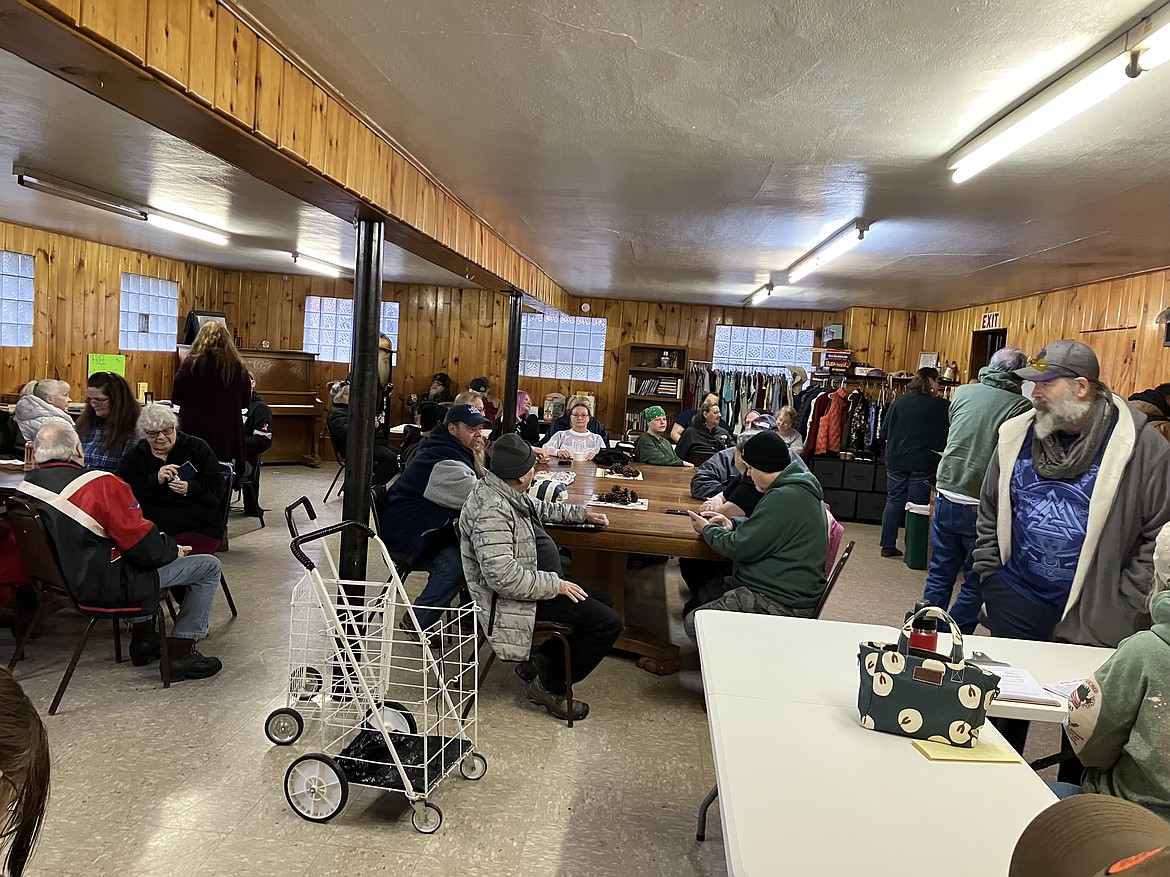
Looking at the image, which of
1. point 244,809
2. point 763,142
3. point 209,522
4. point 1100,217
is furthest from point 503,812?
point 1100,217

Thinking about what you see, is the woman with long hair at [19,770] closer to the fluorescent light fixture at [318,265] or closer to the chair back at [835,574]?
the chair back at [835,574]

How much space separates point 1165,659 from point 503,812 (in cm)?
193

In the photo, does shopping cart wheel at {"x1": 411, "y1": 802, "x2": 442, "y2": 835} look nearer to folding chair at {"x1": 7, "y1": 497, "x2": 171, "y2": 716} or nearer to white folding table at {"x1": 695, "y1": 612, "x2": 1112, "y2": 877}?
white folding table at {"x1": 695, "y1": 612, "x2": 1112, "y2": 877}

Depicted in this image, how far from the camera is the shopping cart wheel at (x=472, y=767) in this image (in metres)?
2.79

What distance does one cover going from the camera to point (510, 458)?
10.1 feet

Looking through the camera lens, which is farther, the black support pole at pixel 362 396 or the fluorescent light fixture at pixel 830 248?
the fluorescent light fixture at pixel 830 248

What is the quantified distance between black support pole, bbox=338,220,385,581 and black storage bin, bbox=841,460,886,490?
20.9 feet

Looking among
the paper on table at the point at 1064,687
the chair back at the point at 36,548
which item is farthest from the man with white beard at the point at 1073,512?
the chair back at the point at 36,548

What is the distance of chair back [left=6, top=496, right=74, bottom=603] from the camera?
9.90ft

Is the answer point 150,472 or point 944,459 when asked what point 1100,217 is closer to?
point 944,459

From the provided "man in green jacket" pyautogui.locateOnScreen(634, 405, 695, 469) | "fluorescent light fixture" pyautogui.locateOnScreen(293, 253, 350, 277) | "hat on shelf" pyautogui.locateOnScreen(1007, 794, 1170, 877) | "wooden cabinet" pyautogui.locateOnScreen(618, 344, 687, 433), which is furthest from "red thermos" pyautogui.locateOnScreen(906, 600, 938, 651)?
"wooden cabinet" pyautogui.locateOnScreen(618, 344, 687, 433)

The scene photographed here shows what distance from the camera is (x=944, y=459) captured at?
464 centimetres

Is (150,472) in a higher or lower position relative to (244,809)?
higher

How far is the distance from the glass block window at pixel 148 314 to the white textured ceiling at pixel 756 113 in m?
5.63
